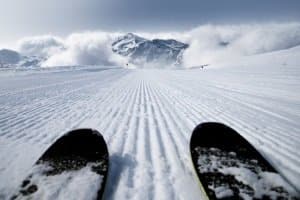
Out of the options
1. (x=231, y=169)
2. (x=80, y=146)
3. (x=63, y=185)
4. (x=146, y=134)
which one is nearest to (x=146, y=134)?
(x=146, y=134)

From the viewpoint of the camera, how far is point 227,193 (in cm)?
240

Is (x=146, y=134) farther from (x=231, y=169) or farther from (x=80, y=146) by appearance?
(x=231, y=169)

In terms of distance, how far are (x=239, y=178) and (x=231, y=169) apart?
22cm

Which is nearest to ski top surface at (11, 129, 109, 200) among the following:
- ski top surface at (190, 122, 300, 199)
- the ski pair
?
the ski pair

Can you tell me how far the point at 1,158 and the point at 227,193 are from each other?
12.9ft

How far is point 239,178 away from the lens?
2.68 meters

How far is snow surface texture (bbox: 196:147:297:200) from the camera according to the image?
2.40 m

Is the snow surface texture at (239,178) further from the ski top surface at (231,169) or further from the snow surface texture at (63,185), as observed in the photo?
the snow surface texture at (63,185)

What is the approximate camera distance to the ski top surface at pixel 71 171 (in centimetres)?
248

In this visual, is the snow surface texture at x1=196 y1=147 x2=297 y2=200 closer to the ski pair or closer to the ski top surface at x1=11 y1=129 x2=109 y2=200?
the ski pair

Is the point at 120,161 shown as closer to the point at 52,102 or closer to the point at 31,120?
the point at 31,120

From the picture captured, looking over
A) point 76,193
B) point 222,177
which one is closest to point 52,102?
point 76,193

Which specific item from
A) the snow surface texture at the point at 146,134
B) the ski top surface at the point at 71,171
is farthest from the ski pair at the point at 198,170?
the snow surface texture at the point at 146,134

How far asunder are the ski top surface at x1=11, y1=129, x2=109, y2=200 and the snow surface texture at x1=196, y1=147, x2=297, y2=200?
4.95 feet
